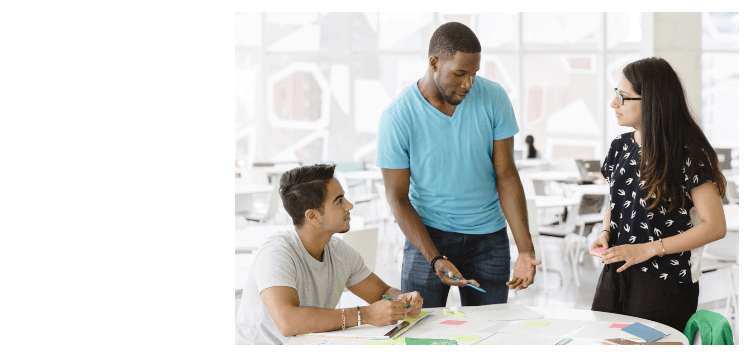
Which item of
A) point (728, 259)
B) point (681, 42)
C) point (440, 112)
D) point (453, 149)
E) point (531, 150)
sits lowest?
point (728, 259)

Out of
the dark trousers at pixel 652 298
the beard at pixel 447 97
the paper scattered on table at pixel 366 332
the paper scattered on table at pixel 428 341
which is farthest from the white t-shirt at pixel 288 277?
the dark trousers at pixel 652 298

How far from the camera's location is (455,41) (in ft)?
6.50

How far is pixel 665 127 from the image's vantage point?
1857 mm

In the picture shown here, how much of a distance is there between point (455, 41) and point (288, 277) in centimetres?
89

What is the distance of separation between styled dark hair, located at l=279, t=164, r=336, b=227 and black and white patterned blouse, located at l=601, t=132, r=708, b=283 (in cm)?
92

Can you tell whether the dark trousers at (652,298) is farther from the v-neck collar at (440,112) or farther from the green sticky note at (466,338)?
the v-neck collar at (440,112)

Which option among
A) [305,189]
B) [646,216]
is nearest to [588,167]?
[646,216]

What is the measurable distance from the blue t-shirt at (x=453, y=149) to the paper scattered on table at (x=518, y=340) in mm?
580

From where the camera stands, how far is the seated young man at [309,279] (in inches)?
68.7

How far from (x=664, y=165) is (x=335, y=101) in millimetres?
9843

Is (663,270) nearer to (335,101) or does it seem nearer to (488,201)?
(488,201)

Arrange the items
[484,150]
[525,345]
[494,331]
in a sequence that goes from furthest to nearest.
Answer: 1. [484,150]
2. [494,331]
3. [525,345]

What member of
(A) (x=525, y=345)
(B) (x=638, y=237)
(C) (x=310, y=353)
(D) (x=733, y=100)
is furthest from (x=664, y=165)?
(D) (x=733, y=100)

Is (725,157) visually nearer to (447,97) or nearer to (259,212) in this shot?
(259,212)
